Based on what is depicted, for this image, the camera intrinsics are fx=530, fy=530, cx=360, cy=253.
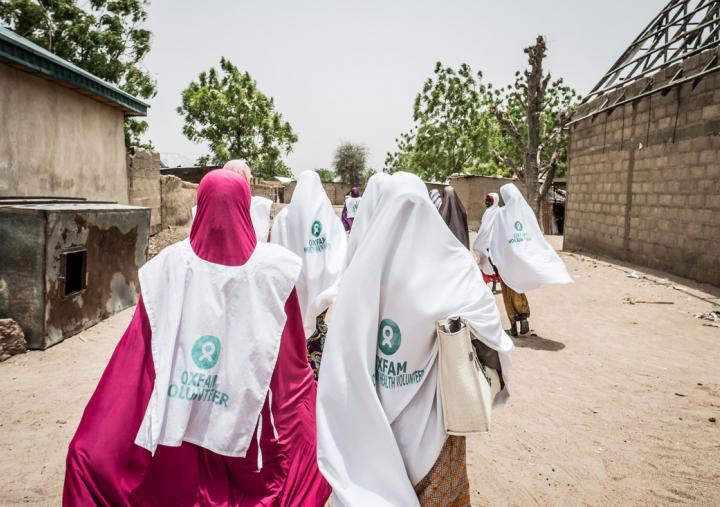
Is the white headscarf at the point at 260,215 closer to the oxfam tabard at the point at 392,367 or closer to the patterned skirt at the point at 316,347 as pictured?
the patterned skirt at the point at 316,347

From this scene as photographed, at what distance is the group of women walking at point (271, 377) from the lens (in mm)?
1839

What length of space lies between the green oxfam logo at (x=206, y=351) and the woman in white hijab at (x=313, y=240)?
6.26 ft

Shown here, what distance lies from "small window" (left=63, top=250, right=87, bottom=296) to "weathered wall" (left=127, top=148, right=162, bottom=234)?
17.4 ft

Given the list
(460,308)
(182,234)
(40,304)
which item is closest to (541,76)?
(182,234)

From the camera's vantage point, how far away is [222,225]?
2090 mm

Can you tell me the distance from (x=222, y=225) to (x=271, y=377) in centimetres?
62

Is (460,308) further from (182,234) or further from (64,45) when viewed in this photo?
(64,45)

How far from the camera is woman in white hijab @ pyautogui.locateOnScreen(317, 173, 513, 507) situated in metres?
1.82

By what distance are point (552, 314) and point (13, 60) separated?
7.59 meters

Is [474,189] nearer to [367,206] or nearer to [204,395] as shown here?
[367,206]

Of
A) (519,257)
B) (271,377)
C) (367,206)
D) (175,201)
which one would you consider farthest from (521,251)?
(175,201)

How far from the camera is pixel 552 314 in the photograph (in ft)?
24.0

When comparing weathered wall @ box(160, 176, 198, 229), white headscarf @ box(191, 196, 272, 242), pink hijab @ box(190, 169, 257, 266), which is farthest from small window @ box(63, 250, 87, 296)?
weathered wall @ box(160, 176, 198, 229)

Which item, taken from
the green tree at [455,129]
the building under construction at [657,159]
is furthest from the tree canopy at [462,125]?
the building under construction at [657,159]
